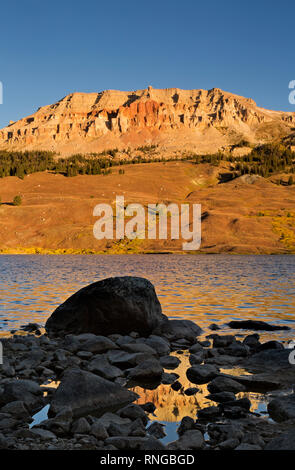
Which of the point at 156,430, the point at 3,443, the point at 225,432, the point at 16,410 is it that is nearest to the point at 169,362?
the point at 156,430

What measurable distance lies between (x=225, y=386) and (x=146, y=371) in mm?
2480

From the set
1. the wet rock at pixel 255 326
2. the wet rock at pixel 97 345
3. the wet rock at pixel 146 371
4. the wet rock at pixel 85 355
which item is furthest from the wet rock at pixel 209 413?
the wet rock at pixel 255 326

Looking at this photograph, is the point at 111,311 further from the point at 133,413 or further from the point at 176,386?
the point at 133,413

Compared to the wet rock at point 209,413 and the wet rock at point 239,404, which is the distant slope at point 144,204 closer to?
→ the wet rock at point 239,404

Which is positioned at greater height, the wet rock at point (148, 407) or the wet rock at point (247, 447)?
the wet rock at point (247, 447)

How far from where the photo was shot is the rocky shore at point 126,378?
28.1 feet

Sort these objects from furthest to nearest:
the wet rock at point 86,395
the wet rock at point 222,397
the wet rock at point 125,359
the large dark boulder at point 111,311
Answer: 1. the large dark boulder at point 111,311
2. the wet rock at point 125,359
3. the wet rock at point 222,397
4. the wet rock at point 86,395

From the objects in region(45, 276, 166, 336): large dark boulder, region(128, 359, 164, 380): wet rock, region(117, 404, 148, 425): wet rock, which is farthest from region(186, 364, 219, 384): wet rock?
region(45, 276, 166, 336): large dark boulder

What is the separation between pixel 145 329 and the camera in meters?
19.7

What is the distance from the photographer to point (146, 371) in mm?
13383

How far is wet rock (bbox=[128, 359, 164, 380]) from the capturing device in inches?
523

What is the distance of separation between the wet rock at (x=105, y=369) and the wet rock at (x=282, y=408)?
457cm

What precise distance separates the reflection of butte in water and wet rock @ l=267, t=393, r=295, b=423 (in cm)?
43

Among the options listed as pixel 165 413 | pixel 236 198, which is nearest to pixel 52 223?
pixel 236 198
